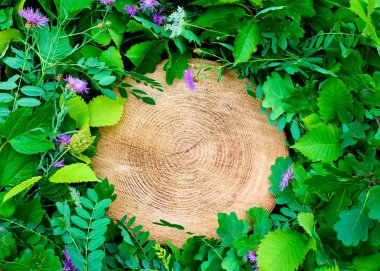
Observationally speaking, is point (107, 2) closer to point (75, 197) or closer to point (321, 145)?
point (75, 197)

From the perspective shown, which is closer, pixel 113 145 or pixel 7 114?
pixel 7 114

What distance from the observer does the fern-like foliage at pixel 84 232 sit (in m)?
1.14

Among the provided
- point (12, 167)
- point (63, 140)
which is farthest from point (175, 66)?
point (12, 167)

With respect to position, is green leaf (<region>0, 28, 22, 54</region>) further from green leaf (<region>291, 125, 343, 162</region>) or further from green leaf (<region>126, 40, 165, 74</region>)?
green leaf (<region>291, 125, 343, 162</region>)

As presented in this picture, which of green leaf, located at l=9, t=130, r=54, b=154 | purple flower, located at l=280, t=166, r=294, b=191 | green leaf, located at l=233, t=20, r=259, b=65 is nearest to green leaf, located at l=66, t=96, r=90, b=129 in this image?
green leaf, located at l=9, t=130, r=54, b=154

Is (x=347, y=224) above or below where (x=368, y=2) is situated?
below

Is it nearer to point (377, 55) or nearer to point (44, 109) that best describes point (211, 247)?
point (44, 109)

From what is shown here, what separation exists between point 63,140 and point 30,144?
7cm

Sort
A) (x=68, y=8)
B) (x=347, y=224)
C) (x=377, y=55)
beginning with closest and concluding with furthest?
(x=347, y=224)
(x=68, y=8)
(x=377, y=55)

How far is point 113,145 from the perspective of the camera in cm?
131

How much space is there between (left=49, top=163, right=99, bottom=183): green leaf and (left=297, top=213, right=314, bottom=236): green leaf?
0.44 m

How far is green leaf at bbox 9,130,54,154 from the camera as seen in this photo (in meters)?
1.16

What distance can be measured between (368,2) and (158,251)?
72 cm

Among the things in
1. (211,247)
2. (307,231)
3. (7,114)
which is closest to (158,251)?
(211,247)
